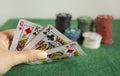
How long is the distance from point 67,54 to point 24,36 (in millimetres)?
143

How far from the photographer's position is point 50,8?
1.08 meters

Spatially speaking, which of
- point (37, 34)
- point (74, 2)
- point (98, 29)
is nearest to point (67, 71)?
point (37, 34)

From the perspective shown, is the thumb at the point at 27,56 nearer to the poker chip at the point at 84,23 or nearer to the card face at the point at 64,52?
the card face at the point at 64,52

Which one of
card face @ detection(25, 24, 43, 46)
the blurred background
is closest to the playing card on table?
card face @ detection(25, 24, 43, 46)

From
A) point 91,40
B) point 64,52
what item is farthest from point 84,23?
point 64,52

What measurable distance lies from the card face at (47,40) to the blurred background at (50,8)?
470mm

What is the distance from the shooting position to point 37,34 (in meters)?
0.63

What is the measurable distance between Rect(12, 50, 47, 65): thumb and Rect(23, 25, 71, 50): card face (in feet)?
0.16

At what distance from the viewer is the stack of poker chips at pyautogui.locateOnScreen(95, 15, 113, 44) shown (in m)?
0.80

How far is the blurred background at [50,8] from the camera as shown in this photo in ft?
3.50

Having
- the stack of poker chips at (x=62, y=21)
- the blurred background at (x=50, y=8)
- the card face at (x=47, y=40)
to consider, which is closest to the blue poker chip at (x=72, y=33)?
the stack of poker chips at (x=62, y=21)

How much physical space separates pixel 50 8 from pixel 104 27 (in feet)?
1.21

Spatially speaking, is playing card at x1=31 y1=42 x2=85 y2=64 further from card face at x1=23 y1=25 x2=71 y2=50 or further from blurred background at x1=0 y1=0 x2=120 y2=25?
blurred background at x1=0 y1=0 x2=120 y2=25

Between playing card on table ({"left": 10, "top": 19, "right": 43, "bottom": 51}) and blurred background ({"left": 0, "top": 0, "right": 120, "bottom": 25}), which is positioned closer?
playing card on table ({"left": 10, "top": 19, "right": 43, "bottom": 51})
